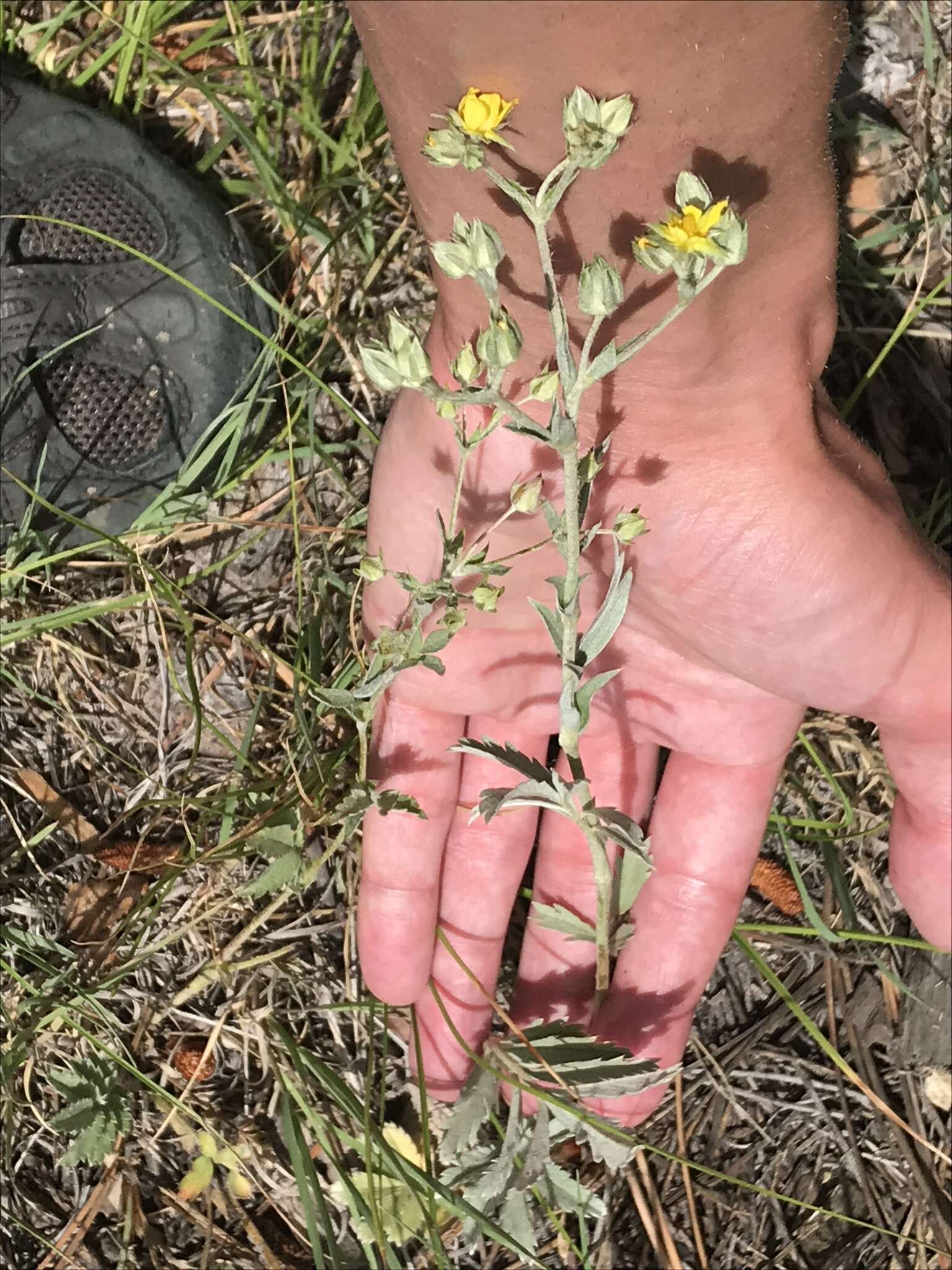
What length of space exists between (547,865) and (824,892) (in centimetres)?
60

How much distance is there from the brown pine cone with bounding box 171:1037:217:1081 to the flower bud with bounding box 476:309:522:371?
1.61 metres

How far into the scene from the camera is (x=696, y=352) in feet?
4.92

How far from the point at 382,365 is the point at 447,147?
22 cm

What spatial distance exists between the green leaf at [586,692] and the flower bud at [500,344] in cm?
40

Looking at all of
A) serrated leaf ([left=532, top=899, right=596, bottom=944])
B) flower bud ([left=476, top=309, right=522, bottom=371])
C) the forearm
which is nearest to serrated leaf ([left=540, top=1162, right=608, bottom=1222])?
serrated leaf ([left=532, top=899, right=596, bottom=944])

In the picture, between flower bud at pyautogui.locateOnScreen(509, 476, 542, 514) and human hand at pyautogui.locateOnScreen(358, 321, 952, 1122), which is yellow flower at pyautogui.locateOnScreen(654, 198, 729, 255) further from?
human hand at pyautogui.locateOnScreen(358, 321, 952, 1122)

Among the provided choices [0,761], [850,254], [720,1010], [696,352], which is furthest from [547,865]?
[850,254]

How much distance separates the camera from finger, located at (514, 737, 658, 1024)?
6.61ft

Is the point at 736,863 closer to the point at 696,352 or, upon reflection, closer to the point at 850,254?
the point at 696,352

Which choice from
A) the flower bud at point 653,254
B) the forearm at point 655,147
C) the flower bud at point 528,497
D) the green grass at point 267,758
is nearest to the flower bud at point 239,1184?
the green grass at point 267,758

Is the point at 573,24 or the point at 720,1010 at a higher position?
the point at 573,24

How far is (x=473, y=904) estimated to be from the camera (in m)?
2.03

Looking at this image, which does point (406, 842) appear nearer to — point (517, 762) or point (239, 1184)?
point (517, 762)

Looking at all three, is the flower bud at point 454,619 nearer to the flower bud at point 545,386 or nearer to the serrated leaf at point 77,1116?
the flower bud at point 545,386
